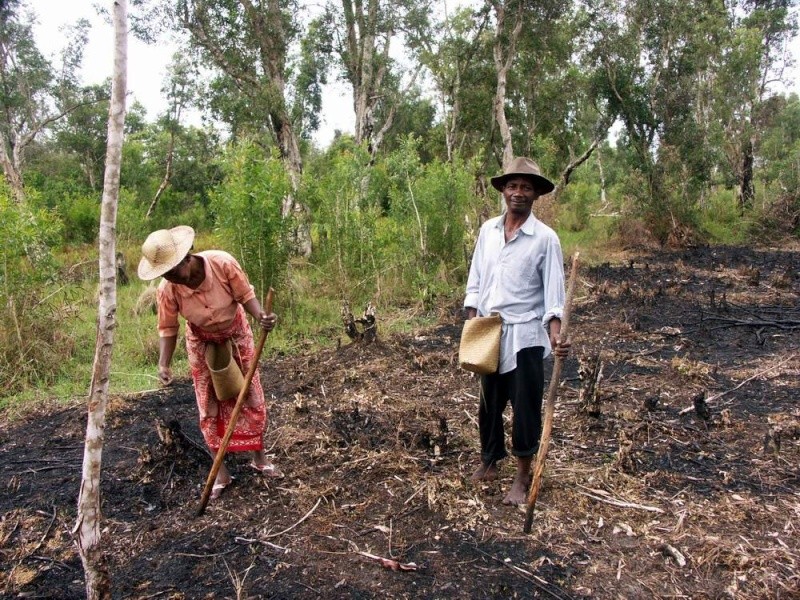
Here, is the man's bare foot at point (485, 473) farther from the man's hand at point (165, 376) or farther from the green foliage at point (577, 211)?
the green foliage at point (577, 211)

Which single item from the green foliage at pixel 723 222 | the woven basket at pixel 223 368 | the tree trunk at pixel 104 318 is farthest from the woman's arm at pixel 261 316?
the green foliage at pixel 723 222

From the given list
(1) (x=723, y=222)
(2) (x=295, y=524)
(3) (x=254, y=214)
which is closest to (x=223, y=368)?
(2) (x=295, y=524)

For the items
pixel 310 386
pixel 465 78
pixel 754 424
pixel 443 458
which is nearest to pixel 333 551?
pixel 443 458

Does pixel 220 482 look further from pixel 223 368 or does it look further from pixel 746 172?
pixel 746 172

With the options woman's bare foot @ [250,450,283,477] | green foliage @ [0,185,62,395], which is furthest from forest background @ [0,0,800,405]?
woman's bare foot @ [250,450,283,477]

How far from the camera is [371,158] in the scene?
9.25 metres

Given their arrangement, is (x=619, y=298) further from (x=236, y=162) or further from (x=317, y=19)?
(x=317, y=19)

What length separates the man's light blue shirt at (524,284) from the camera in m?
3.10

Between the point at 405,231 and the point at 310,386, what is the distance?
4422 mm

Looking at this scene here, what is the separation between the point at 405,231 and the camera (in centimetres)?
962

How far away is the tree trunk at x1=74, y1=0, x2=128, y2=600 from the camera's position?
2340 millimetres

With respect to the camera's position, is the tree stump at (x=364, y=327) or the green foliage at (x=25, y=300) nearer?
the green foliage at (x=25, y=300)

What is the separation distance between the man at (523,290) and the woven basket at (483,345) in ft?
0.17

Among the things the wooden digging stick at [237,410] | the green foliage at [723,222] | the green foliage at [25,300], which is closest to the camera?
the wooden digging stick at [237,410]
